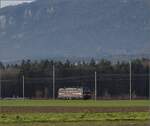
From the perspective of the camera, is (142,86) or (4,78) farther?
(4,78)

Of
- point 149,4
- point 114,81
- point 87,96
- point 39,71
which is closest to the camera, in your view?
point 149,4

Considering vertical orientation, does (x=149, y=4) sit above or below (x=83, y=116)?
above

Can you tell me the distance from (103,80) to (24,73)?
1221cm

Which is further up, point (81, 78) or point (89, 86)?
point (81, 78)

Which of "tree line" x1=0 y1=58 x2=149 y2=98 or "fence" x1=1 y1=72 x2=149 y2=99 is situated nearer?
"fence" x1=1 y1=72 x2=149 y2=99

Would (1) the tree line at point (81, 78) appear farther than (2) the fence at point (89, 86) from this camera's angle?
Yes

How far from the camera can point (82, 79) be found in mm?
97312

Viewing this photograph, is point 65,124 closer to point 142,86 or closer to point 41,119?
point 41,119

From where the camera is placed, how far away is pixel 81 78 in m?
97.5

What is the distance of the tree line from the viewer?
85.9 metres

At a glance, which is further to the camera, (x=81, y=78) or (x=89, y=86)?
(x=81, y=78)

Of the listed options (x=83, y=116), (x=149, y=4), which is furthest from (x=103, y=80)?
(x=149, y=4)

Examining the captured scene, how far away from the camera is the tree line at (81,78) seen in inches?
3380

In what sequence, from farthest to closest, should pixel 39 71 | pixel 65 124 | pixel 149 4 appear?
pixel 39 71
pixel 65 124
pixel 149 4
